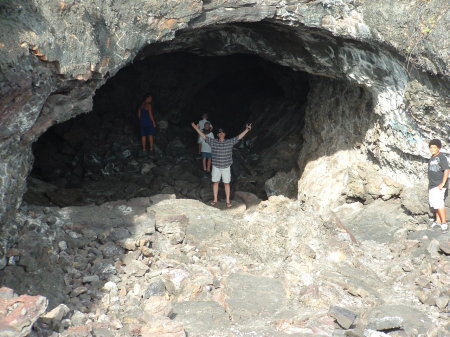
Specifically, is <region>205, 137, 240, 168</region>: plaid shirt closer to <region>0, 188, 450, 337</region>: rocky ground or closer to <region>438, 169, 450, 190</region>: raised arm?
<region>0, 188, 450, 337</region>: rocky ground

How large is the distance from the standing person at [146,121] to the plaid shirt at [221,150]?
322cm

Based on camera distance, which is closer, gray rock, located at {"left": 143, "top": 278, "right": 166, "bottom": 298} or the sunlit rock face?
the sunlit rock face

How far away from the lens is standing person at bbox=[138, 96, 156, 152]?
13.7 metres

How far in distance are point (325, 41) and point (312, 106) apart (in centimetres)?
266

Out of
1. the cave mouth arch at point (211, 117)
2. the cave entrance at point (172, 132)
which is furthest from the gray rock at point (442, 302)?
the cave entrance at point (172, 132)

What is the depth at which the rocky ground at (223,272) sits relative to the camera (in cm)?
688

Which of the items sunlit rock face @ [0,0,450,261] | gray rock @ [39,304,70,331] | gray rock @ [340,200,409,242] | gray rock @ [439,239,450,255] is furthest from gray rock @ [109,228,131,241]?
gray rock @ [439,239,450,255]

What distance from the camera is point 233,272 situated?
816cm

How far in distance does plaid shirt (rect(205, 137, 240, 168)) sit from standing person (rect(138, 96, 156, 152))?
10.6 feet

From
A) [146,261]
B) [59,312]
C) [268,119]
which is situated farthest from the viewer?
[268,119]

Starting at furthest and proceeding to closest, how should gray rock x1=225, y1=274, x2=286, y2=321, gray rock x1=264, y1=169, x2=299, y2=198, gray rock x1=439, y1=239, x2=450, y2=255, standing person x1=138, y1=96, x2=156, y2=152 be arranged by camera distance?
standing person x1=138, y1=96, x2=156, y2=152 → gray rock x1=264, y1=169, x2=299, y2=198 → gray rock x1=439, y1=239, x2=450, y2=255 → gray rock x1=225, y1=274, x2=286, y2=321

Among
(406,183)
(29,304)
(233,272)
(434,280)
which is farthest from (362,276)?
(29,304)

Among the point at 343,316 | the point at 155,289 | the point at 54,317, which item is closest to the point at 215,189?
the point at 155,289

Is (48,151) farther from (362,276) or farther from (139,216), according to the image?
(362,276)
